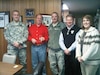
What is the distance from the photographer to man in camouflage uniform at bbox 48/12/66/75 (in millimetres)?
4309

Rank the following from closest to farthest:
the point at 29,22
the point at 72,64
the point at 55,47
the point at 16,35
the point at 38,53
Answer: the point at 72,64 → the point at 55,47 → the point at 16,35 → the point at 38,53 → the point at 29,22

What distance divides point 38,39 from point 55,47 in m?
0.44

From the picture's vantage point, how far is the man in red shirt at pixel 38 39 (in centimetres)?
445

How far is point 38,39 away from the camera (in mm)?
4445

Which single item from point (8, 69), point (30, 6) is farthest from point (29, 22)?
point (8, 69)

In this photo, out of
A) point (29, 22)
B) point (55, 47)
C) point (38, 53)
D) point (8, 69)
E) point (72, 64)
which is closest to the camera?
point (8, 69)

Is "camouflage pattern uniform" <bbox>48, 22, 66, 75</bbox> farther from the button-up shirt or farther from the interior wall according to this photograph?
the interior wall

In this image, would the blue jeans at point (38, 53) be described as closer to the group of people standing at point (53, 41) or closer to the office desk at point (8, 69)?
the group of people standing at point (53, 41)

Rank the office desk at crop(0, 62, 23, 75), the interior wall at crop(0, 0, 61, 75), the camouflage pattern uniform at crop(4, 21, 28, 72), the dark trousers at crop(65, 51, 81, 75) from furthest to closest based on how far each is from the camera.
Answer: the interior wall at crop(0, 0, 61, 75) → the camouflage pattern uniform at crop(4, 21, 28, 72) → the dark trousers at crop(65, 51, 81, 75) → the office desk at crop(0, 62, 23, 75)

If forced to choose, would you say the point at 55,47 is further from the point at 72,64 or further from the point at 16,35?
the point at 16,35

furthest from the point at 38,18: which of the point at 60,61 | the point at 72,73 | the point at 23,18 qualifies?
the point at 72,73

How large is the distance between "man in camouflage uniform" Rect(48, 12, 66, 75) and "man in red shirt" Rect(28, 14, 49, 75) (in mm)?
171

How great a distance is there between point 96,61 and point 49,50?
1.28 m

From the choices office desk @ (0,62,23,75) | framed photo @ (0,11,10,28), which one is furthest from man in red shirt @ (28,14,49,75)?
office desk @ (0,62,23,75)
